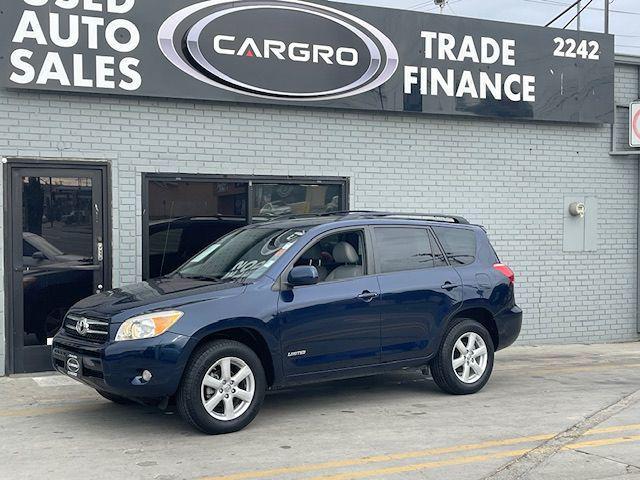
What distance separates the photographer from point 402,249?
8320 millimetres

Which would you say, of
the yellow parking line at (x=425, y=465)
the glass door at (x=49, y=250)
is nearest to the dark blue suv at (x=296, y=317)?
the yellow parking line at (x=425, y=465)

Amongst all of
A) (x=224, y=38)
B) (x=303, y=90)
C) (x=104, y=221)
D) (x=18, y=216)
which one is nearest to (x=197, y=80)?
(x=224, y=38)

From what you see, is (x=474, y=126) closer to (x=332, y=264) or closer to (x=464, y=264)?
(x=464, y=264)

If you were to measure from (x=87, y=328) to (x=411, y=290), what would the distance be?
3120 mm

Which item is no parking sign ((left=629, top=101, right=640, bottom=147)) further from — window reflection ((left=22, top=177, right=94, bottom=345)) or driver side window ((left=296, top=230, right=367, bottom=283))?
window reflection ((left=22, top=177, right=94, bottom=345))

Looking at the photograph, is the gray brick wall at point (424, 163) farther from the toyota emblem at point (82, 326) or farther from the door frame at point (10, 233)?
the toyota emblem at point (82, 326)

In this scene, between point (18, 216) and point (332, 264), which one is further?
point (18, 216)

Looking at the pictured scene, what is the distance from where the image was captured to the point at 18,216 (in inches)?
373

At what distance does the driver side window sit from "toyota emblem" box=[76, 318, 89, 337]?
197cm

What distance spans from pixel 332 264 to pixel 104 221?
3.48 metres

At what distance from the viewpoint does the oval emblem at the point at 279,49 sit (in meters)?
10.2

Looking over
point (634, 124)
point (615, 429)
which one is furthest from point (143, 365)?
point (634, 124)

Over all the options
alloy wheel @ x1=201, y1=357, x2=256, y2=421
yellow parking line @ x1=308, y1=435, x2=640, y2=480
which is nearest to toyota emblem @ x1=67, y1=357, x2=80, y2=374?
alloy wheel @ x1=201, y1=357, x2=256, y2=421

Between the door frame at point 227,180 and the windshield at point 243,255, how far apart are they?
75.5 inches
